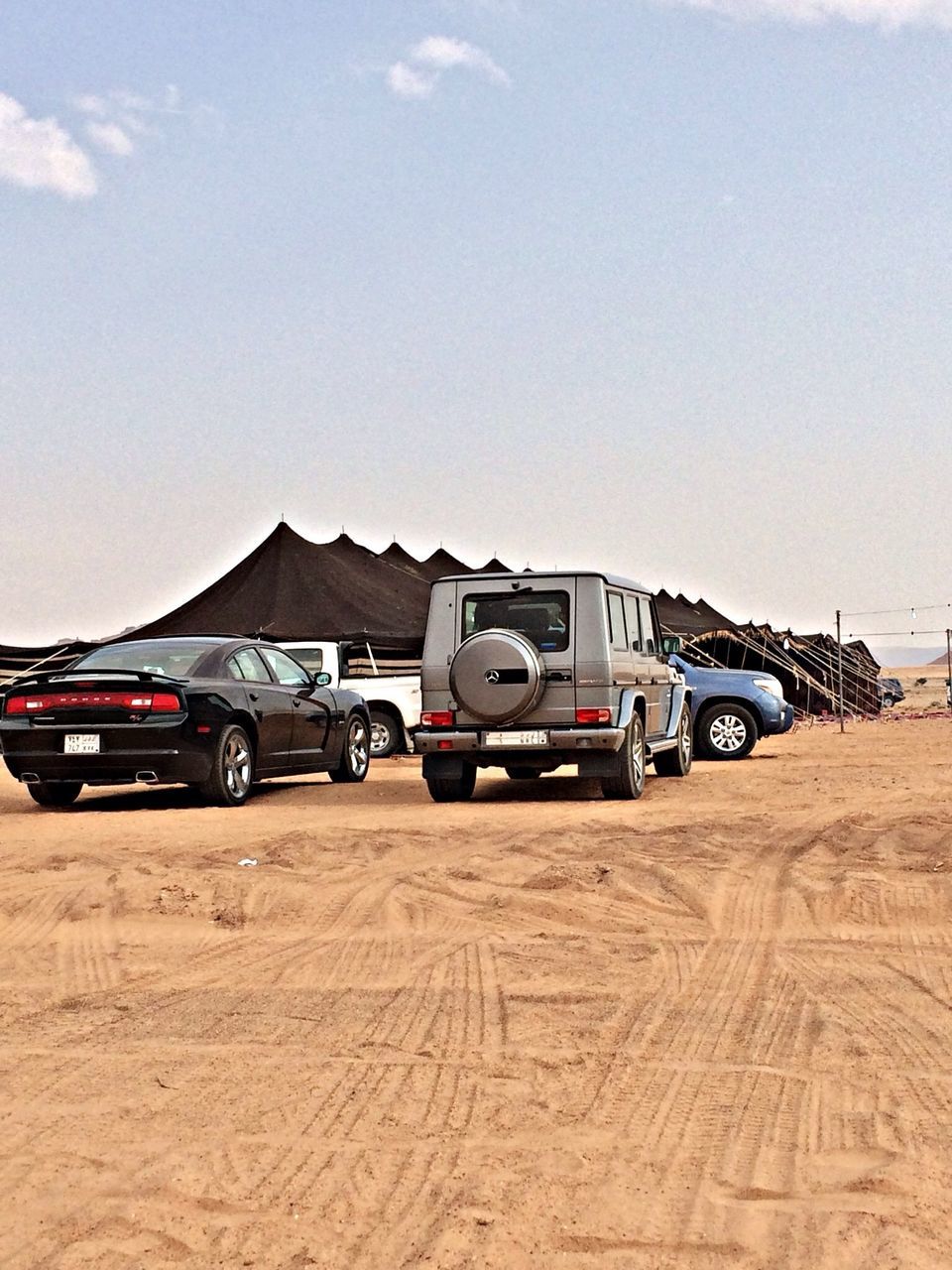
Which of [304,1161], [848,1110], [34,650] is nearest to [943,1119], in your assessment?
[848,1110]

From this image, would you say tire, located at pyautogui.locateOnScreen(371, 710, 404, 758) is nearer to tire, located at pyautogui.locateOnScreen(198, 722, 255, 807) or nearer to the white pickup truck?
the white pickup truck

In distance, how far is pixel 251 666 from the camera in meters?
13.7

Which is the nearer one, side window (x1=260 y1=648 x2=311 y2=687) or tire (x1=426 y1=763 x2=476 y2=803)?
tire (x1=426 y1=763 x2=476 y2=803)

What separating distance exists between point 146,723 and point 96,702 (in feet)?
1.69

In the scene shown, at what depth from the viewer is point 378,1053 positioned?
4703 mm

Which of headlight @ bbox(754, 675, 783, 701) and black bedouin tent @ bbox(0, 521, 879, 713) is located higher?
black bedouin tent @ bbox(0, 521, 879, 713)

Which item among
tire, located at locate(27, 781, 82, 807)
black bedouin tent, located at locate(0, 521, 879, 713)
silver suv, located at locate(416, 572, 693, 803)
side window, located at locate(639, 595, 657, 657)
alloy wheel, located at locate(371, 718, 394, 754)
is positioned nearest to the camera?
silver suv, located at locate(416, 572, 693, 803)

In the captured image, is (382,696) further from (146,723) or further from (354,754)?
(146,723)

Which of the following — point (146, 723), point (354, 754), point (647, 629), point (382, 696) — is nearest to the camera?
point (146, 723)

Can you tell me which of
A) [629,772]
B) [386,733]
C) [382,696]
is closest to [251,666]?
[629,772]

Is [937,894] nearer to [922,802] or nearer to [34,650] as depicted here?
[922,802]

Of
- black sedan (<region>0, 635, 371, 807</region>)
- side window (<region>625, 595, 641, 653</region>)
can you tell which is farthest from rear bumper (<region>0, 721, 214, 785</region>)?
side window (<region>625, 595, 641, 653</region>)

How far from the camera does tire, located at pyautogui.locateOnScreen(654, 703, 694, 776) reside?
15852 millimetres

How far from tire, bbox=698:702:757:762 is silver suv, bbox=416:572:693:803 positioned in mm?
5860
